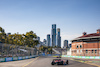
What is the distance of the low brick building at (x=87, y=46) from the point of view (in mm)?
80312

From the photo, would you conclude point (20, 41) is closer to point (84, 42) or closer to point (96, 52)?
point (84, 42)

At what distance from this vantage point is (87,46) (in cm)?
8344

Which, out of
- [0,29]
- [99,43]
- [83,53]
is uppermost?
[0,29]

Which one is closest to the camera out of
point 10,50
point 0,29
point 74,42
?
point 10,50

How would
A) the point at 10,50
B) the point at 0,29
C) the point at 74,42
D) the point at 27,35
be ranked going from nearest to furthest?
the point at 10,50 < the point at 0,29 < the point at 74,42 < the point at 27,35

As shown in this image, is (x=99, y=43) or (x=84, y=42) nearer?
(x=99, y=43)

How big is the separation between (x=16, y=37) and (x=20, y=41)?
15.0 ft

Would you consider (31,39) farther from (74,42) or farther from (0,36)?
(0,36)

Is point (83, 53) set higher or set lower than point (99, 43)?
lower

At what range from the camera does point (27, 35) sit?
358 feet

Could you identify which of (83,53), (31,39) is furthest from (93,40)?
(31,39)

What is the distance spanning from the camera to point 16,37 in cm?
9925

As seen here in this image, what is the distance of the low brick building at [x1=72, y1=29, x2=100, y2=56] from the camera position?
80.3 m

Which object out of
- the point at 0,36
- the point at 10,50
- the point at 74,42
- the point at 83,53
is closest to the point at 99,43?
the point at 83,53
